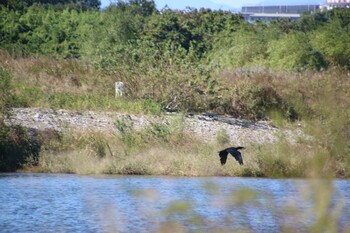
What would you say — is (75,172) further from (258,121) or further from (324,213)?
(324,213)

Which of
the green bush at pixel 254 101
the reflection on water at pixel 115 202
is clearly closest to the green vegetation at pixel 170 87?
the green bush at pixel 254 101

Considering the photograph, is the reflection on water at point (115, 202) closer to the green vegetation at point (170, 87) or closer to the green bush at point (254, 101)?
the green vegetation at point (170, 87)

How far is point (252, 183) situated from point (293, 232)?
1333cm

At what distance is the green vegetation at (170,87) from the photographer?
44.3ft

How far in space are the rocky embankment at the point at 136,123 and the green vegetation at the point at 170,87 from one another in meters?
0.51

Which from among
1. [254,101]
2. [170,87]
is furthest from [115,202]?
[254,101]

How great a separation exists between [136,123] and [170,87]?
403cm

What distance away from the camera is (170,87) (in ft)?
107

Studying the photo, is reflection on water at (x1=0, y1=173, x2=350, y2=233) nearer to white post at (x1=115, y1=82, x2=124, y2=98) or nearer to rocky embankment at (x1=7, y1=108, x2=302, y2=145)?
rocky embankment at (x1=7, y1=108, x2=302, y2=145)

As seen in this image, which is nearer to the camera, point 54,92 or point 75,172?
point 75,172

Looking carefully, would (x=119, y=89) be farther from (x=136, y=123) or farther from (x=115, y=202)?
(x=115, y=202)

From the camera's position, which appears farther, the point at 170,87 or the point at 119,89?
the point at 119,89

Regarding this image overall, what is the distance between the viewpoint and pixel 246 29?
5806 cm

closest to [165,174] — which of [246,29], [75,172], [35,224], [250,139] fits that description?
[75,172]
